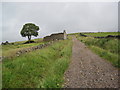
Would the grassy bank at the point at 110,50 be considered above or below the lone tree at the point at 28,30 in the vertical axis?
below

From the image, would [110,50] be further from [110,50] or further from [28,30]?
[28,30]

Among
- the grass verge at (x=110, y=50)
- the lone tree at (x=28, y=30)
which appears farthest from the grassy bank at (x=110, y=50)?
the lone tree at (x=28, y=30)

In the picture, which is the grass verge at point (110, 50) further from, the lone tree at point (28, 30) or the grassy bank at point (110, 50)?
the lone tree at point (28, 30)

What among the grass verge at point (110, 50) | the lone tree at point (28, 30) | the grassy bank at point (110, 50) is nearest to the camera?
the grass verge at point (110, 50)

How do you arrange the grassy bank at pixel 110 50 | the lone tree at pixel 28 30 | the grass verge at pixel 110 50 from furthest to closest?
1. the lone tree at pixel 28 30
2. the grassy bank at pixel 110 50
3. the grass verge at pixel 110 50

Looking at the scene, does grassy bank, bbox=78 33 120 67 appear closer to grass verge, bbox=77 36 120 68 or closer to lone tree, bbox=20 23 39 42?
grass verge, bbox=77 36 120 68

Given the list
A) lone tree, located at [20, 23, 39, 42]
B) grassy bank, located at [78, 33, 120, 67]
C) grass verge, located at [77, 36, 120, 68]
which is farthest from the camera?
lone tree, located at [20, 23, 39, 42]

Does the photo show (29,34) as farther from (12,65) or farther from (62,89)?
(62,89)

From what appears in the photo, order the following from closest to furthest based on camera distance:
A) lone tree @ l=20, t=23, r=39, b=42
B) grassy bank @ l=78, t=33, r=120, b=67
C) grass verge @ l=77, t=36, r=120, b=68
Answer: grass verge @ l=77, t=36, r=120, b=68, grassy bank @ l=78, t=33, r=120, b=67, lone tree @ l=20, t=23, r=39, b=42

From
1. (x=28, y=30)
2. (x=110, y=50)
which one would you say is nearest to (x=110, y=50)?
(x=110, y=50)

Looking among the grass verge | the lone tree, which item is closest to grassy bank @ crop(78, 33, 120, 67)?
the grass verge

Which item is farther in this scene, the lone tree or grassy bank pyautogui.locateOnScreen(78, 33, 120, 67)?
the lone tree

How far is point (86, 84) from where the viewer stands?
5.04 meters

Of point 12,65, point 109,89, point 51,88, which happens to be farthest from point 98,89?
point 12,65
